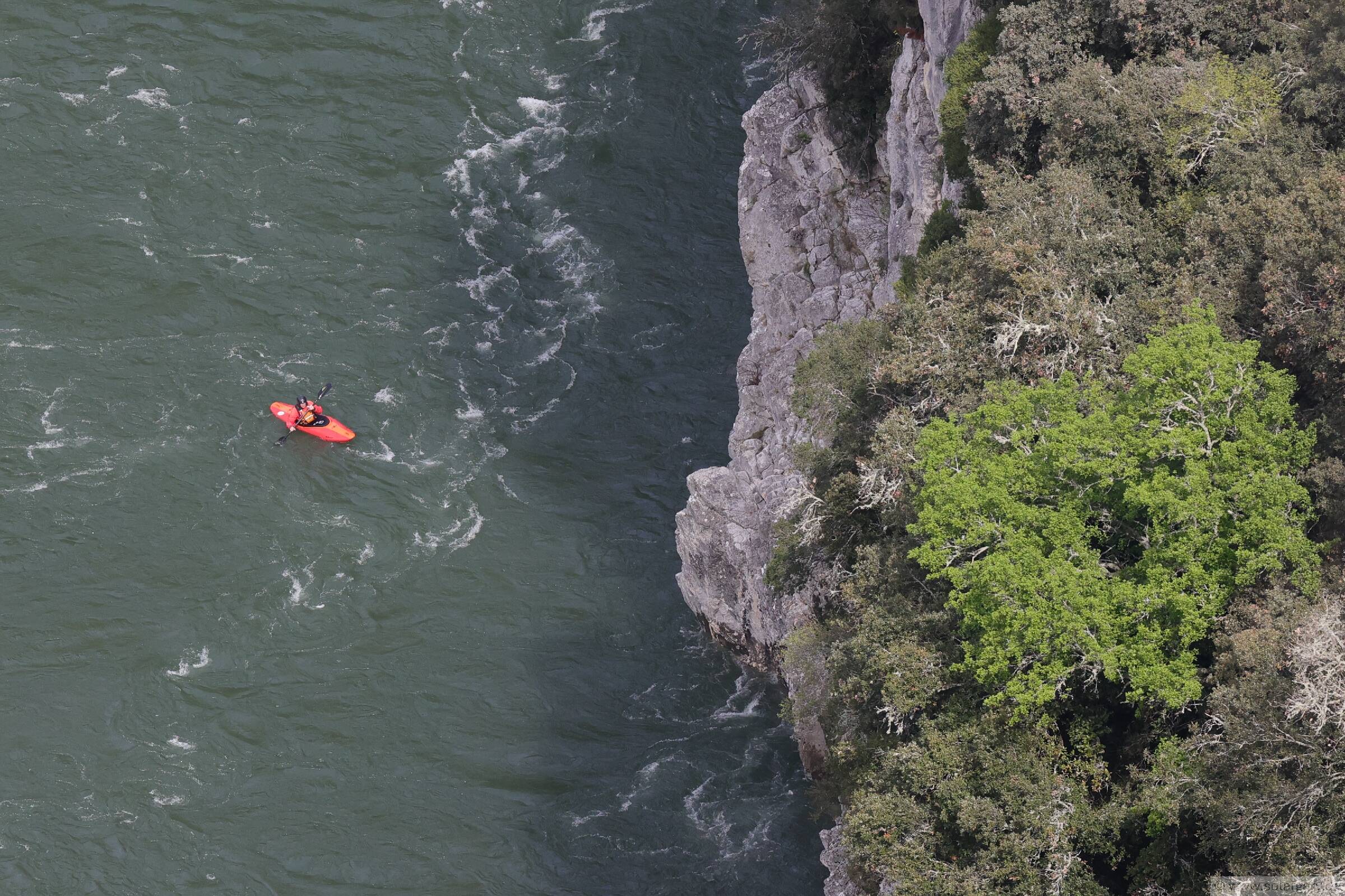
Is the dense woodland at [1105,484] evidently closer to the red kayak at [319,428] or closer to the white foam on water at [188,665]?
the white foam on water at [188,665]

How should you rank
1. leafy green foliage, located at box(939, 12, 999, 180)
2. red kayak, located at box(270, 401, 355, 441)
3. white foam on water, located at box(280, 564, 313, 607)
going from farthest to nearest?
red kayak, located at box(270, 401, 355, 441) → white foam on water, located at box(280, 564, 313, 607) → leafy green foliage, located at box(939, 12, 999, 180)

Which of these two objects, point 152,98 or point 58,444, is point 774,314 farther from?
point 152,98

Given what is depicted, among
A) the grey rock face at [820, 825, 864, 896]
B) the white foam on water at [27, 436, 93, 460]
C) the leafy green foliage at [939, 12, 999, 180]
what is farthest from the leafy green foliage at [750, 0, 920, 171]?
the white foam on water at [27, 436, 93, 460]

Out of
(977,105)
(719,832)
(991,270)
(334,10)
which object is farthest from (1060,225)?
(334,10)

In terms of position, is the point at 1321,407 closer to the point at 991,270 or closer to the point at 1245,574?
the point at 1245,574

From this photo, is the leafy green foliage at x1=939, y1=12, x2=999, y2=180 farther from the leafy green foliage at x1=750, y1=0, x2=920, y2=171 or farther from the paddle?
the paddle

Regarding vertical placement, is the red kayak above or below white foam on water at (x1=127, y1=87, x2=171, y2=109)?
below
